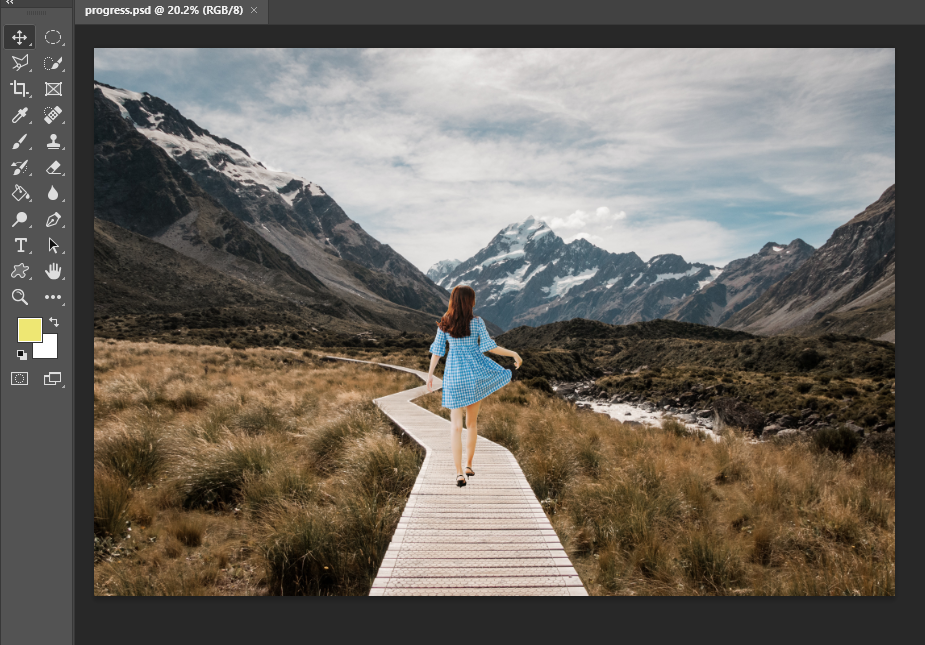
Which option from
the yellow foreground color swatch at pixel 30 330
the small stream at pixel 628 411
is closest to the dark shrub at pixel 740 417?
the small stream at pixel 628 411

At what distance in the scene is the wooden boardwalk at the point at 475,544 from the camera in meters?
3.83

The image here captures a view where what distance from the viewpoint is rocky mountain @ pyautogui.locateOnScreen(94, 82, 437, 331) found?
10559 cm

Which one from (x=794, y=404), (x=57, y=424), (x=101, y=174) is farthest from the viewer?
(x=101, y=174)

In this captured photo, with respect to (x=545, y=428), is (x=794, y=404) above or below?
below

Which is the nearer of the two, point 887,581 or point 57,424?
point 57,424

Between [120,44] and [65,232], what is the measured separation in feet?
6.01

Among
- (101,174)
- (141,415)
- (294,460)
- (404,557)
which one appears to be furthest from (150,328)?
(101,174)

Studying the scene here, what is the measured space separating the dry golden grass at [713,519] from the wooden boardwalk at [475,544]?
757 mm

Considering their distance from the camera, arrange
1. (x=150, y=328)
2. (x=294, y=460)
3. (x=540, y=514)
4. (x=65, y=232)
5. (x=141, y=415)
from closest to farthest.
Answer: (x=65, y=232) < (x=540, y=514) < (x=294, y=460) < (x=141, y=415) < (x=150, y=328)

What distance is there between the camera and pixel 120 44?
4156mm

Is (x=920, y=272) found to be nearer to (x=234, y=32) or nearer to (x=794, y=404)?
(x=234, y=32)

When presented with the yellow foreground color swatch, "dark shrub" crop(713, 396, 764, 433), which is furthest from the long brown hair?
"dark shrub" crop(713, 396, 764, 433)

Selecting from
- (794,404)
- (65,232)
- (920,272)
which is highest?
(65,232)

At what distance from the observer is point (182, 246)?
166875 mm
